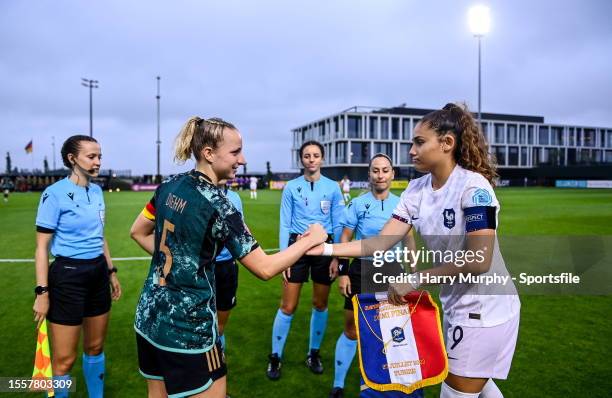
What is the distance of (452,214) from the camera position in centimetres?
260

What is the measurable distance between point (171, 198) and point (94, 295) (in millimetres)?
2000

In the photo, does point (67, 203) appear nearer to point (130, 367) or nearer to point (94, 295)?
point (94, 295)

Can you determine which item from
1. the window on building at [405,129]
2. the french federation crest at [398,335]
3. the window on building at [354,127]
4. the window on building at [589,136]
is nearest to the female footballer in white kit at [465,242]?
the french federation crest at [398,335]

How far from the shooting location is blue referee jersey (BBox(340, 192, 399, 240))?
463cm

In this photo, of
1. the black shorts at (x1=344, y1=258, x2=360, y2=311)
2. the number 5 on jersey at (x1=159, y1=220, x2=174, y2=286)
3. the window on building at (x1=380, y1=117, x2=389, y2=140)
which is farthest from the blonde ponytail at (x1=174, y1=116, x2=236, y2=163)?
the window on building at (x1=380, y1=117, x2=389, y2=140)

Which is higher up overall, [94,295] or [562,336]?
[94,295]

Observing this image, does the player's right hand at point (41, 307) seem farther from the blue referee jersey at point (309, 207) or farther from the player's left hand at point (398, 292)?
the player's left hand at point (398, 292)

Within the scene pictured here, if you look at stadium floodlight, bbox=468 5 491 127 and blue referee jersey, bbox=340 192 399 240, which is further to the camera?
stadium floodlight, bbox=468 5 491 127

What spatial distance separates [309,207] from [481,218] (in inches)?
122

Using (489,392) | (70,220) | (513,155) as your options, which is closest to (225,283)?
(70,220)

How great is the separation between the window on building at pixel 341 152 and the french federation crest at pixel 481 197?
7049cm

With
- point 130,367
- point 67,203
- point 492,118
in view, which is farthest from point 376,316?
point 492,118

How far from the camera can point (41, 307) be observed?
340 cm

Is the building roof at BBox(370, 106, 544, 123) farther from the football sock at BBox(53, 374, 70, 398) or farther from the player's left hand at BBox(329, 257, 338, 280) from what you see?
the football sock at BBox(53, 374, 70, 398)
